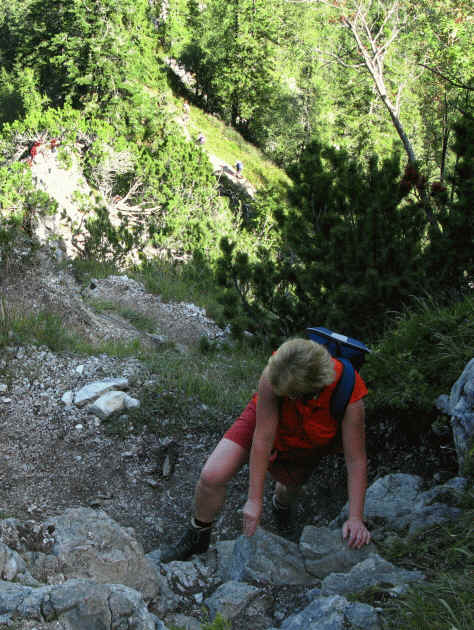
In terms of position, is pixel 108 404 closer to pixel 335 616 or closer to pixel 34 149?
pixel 335 616

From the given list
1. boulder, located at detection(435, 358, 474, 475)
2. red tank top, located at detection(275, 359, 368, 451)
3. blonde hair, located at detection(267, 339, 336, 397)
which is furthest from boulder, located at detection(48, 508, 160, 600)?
boulder, located at detection(435, 358, 474, 475)

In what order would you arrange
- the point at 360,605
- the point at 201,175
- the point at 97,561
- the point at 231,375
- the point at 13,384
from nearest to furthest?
the point at 360,605, the point at 97,561, the point at 13,384, the point at 231,375, the point at 201,175

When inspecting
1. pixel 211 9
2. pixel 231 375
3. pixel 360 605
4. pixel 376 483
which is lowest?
pixel 231 375

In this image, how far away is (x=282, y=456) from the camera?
2982 millimetres

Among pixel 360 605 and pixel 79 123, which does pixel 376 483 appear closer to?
pixel 360 605

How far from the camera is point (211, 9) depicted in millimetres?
33656

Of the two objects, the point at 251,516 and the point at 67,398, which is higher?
the point at 251,516

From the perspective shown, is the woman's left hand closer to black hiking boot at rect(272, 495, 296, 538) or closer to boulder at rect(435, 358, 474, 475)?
boulder at rect(435, 358, 474, 475)

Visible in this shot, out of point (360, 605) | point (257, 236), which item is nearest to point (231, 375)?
point (360, 605)

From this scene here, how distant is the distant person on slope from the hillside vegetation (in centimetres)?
51

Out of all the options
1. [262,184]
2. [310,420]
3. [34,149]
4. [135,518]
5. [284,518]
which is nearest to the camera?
[310,420]

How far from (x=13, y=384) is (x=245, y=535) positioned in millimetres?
2902

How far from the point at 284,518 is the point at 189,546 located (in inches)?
26.2

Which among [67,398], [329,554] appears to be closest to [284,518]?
[329,554]
